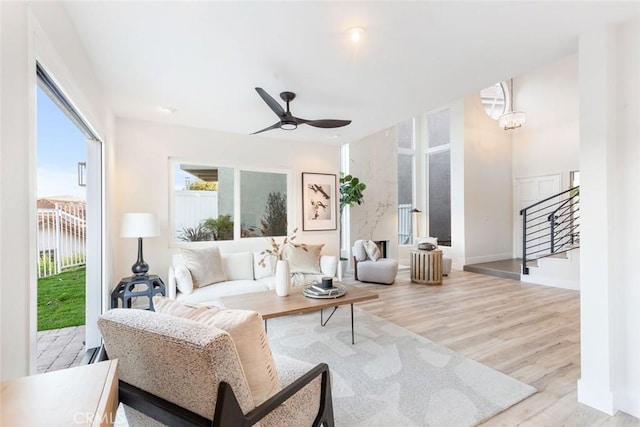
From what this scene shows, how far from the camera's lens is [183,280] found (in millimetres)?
3287

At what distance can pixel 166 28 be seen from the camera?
6.43 feet

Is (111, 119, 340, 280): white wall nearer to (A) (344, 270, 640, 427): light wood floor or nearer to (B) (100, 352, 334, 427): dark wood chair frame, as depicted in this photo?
(A) (344, 270, 640, 427): light wood floor

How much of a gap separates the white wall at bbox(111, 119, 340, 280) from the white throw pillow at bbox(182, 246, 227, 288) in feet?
2.23

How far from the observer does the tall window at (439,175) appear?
7480 millimetres

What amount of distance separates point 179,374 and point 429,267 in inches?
197

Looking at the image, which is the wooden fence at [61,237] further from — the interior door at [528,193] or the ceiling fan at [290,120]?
the interior door at [528,193]

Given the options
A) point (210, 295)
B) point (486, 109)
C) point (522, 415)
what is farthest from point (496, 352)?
point (486, 109)

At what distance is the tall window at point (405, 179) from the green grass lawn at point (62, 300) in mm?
6619

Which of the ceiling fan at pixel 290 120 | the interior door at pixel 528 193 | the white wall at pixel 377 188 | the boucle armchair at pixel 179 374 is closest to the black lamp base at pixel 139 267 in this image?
the ceiling fan at pixel 290 120

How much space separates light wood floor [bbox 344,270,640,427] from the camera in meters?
1.86

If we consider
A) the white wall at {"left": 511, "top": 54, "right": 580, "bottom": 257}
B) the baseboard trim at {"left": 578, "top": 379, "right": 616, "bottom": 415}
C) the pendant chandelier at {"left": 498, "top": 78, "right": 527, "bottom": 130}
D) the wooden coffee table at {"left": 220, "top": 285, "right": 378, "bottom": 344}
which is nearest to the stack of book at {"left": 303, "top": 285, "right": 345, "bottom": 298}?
the wooden coffee table at {"left": 220, "top": 285, "right": 378, "bottom": 344}

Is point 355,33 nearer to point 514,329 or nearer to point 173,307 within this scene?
point 173,307

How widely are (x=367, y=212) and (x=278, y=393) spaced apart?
5.81m

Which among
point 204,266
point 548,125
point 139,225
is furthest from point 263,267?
point 548,125
